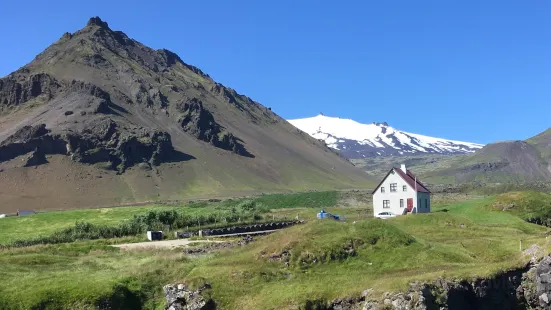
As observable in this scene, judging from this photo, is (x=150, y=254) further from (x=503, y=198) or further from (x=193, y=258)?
(x=503, y=198)

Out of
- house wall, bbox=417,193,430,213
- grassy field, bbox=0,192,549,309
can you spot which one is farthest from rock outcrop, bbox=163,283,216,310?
house wall, bbox=417,193,430,213

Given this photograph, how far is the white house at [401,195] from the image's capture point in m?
93.6

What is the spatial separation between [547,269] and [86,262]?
119 ft

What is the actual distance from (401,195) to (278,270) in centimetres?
6435

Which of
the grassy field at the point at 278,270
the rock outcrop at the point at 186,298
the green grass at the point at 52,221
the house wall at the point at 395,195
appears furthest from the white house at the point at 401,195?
the rock outcrop at the point at 186,298

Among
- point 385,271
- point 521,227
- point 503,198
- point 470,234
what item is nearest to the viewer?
point 385,271

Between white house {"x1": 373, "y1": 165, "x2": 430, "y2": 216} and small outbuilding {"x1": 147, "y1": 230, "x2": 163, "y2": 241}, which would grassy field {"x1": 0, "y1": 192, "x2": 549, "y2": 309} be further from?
white house {"x1": 373, "y1": 165, "x2": 430, "y2": 216}

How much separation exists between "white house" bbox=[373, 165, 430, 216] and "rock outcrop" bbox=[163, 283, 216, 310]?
65.5m

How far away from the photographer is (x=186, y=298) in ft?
105

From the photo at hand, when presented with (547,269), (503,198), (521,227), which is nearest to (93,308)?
(547,269)

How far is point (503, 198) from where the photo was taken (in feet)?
254

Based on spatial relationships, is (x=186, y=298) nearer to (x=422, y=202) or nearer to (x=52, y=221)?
(x=422, y=202)

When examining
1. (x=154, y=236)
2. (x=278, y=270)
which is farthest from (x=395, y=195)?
(x=278, y=270)

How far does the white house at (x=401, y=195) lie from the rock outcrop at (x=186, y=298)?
65.5 meters
